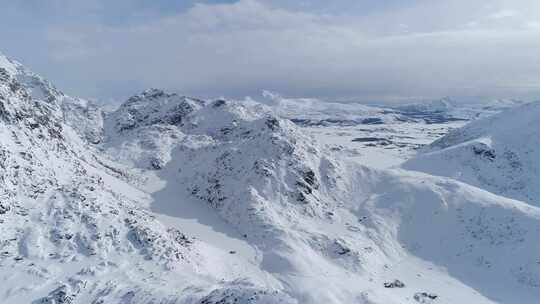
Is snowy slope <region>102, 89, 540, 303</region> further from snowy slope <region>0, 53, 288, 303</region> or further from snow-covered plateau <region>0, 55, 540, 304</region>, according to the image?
snowy slope <region>0, 53, 288, 303</region>

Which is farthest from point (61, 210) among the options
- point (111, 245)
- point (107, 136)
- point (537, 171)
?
point (107, 136)

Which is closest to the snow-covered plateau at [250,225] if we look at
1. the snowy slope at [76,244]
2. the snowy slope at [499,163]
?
the snowy slope at [76,244]

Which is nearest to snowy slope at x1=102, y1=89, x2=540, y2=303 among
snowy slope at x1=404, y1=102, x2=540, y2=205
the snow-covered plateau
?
the snow-covered plateau

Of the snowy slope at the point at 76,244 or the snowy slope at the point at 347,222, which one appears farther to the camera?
the snowy slope at the point at 347,222

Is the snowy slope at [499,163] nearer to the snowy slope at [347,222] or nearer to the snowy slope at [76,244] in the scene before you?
the snowy slope at [347,222]

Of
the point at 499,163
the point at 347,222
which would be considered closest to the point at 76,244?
the point at 347,222

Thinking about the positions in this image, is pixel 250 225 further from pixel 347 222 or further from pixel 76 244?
pixel 76 244
